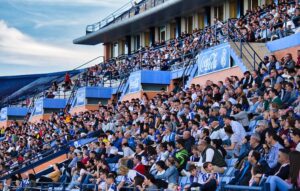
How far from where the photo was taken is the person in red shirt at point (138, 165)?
16.2 m

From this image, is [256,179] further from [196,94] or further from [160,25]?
[160,25]

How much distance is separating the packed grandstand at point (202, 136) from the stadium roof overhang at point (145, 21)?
9.17 m

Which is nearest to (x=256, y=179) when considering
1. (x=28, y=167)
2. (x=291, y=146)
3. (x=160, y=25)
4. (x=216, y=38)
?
(x=291, y=146)

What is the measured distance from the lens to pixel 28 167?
28.3 meters

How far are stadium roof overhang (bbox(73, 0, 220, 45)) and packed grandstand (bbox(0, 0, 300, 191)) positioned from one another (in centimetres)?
917

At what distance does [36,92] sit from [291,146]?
42.2 m

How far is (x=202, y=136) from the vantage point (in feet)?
49.8

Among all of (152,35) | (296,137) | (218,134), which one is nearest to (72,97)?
(152,35)

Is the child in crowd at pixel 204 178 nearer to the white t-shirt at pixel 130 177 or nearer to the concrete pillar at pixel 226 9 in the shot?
the white t-shirt at pixel 130 177

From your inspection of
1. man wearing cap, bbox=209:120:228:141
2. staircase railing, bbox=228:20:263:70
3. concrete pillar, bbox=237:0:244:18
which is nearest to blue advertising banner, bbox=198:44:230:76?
staircase railing, bbox=228:20:263:70

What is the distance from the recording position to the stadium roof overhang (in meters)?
39.4

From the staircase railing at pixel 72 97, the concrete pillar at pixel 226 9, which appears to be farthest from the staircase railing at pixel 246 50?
the staircase railing at pixel 72 97

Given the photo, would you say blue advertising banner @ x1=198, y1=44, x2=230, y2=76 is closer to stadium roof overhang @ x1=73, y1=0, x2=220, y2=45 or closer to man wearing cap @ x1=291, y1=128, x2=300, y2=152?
man wearing cap @ x1=291, y1=128, x2=300, y2=152

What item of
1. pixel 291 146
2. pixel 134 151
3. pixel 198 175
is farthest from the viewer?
pixel 134 151
